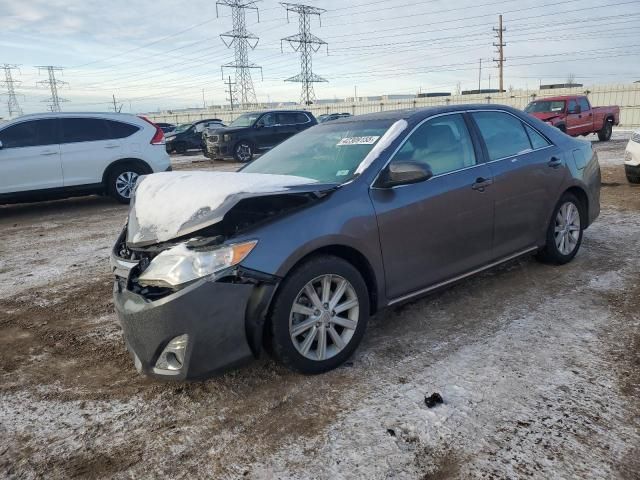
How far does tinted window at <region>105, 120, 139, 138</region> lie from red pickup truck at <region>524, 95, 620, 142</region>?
13.5 metres

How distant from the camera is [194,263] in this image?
2613mm

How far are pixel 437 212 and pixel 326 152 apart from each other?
944mm

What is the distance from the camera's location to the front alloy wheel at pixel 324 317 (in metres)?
2.86

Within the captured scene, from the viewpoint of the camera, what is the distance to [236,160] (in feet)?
55.9

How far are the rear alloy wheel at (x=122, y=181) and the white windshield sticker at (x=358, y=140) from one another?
21.6ft

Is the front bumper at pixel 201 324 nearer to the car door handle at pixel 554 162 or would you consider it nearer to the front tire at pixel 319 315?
the front tire at pixel 319 315

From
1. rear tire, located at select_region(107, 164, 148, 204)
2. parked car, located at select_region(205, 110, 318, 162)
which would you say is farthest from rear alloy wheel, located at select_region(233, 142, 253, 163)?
rear tire, located at select_region(107, 164, 148, 204)

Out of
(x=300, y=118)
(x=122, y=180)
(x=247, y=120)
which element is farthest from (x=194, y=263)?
(x=300, y=118)

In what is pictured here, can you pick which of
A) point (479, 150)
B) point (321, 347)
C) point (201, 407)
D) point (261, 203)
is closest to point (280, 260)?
point (261, 203)

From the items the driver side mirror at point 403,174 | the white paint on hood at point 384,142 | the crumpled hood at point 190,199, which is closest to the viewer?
the crumpled hood at point 190,199

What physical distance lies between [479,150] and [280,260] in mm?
2109

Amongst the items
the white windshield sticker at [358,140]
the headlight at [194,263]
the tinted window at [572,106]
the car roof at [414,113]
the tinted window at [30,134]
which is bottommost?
the headlight at [194,263]

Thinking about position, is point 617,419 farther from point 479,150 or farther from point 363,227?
point 479,150

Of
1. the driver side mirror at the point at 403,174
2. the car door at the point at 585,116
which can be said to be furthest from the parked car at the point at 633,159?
the car door at the point at 585,116
